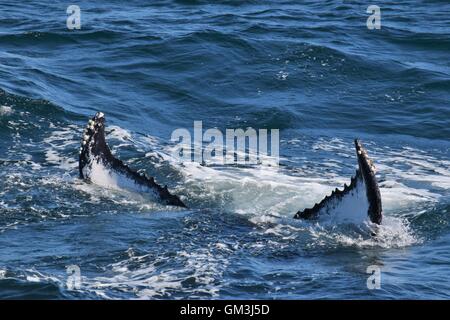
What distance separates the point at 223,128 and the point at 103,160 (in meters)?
5.72

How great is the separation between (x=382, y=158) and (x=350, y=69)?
6082mm

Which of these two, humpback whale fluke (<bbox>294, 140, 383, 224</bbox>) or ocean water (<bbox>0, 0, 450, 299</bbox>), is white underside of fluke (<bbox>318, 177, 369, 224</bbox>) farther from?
ocean water (<bbox>0, 0, 450, 299</bbox>)

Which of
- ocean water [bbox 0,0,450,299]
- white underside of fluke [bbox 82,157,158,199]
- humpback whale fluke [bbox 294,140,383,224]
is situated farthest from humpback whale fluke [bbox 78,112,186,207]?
humpback whale fluke [bbox 294,140,383,224]

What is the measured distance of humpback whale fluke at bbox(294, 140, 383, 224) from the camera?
14.3 metres

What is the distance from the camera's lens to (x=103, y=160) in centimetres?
1708

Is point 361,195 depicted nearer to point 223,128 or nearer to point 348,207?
point 348,207

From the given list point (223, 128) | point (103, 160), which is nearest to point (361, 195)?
point (103, 160)

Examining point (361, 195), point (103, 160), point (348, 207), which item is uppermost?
point (103, 160)

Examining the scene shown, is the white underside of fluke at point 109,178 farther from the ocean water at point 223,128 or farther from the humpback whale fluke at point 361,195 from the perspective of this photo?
the humpback whale fluke at point 361,195

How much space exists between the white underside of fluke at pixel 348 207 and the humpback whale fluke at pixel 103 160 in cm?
252

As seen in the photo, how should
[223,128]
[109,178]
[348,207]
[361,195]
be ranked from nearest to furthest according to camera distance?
[361,195]
[348,207]
[109,178]
[223,128]

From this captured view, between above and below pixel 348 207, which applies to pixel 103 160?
above

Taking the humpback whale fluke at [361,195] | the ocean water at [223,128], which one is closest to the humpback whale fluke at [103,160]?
the ocean water at [223,128]
